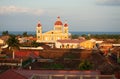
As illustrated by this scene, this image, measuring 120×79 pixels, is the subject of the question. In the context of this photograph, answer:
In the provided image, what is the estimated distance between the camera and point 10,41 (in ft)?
121

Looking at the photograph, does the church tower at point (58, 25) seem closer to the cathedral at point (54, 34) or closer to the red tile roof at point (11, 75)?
the cathedral at point (54, 34)

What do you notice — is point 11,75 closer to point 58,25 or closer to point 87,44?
point 87,44

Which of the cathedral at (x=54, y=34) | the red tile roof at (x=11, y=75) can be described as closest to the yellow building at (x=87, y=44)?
the cathedral at (x=54, y=34)

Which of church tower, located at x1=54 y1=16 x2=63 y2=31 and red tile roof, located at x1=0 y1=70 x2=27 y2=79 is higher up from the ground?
church tower, located at x1=54 y1=16 x2=63 y2=31

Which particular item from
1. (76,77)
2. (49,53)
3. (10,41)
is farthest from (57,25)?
(76,77)

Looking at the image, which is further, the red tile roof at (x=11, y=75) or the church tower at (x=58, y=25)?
the church tower at (x=58, y=25)

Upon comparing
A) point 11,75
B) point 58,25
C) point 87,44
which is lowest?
point 87,44

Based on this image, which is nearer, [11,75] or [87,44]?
[11,75]

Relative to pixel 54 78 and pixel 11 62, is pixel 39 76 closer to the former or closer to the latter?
pixel 54 78

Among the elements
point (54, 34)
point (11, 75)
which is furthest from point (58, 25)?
point (11, 75)

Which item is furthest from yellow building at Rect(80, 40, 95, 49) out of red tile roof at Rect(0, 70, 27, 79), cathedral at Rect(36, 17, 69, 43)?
red tile roof at Rect(0, 70, 27, 79)

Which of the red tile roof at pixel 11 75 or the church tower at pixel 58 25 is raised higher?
the church tower at pixel 58 25

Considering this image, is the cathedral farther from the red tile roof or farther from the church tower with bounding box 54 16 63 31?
the red tile roof

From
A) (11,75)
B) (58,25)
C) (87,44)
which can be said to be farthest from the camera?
(58,25)
